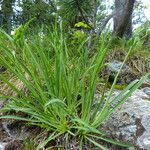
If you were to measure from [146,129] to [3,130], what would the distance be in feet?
2.93

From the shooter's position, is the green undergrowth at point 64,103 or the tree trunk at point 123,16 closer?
the green undergrowth at point 64,103

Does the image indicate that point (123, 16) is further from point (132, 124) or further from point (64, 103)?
point (64, 103)

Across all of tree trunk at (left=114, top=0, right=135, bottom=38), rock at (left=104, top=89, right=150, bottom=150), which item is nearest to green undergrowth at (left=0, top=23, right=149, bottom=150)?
rock at (left=104, top=89, right=150, bottom=150)

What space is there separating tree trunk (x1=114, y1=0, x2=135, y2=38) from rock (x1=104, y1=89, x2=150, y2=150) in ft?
3.77

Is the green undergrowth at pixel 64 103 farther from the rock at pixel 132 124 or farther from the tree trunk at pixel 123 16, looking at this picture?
the tree trunk at pixel 123 16

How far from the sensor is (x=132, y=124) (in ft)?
6.79

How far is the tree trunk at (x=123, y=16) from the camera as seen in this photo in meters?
3.10

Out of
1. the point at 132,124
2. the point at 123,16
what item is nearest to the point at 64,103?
the point at 132,124

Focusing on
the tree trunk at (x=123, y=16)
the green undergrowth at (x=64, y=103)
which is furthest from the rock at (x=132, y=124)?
the tree trunk at (x=123, y=16)

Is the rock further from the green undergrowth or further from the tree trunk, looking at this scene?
the tree trunk

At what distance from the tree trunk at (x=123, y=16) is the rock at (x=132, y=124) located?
1150 mm

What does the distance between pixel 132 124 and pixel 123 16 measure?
4.75ft

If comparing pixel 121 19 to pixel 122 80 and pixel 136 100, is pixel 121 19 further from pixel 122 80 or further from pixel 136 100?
pixel 136 100

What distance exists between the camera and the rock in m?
1.96
